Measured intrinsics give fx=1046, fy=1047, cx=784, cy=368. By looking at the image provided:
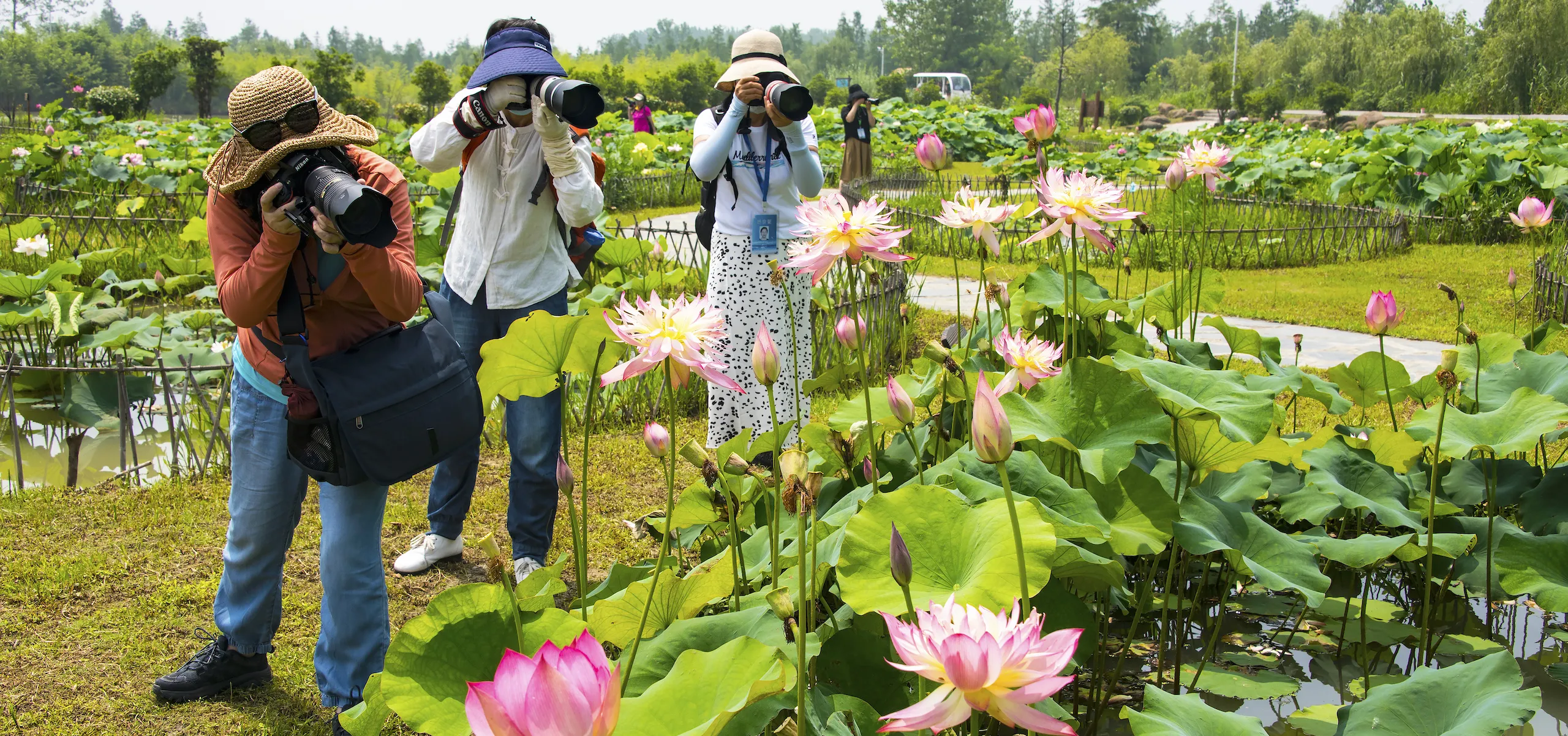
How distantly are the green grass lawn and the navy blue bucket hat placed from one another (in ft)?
11.8

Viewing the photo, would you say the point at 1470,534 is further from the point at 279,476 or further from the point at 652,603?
the point at 279,476

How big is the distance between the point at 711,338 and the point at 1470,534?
146cm

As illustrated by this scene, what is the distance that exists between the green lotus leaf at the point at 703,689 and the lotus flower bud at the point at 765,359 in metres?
0.43

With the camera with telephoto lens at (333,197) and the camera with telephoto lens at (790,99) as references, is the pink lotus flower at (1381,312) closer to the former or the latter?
the camera with telephoto lens at (790,99)

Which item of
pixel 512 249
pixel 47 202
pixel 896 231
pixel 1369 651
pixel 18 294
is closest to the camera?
pixel 896 231

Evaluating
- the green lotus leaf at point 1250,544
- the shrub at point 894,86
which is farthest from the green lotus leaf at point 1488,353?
the shrub at point 894,86

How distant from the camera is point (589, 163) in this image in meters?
2.57

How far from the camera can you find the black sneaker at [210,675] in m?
2.11

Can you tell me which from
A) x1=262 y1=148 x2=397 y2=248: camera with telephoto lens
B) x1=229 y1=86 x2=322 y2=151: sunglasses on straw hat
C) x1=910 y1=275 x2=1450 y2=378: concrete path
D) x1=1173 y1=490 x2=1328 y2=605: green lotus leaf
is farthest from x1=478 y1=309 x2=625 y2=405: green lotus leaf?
x1=910 y1=275 x2=1450 y2=378: concrete path

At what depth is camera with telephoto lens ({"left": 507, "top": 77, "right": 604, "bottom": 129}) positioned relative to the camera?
2.24m

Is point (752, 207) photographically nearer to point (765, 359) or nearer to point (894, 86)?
point (765, 359)

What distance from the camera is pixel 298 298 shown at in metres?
1.76

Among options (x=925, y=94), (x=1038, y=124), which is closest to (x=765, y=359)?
(x=1038, y=124)

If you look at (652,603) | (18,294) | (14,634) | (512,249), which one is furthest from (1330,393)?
(18,294)
